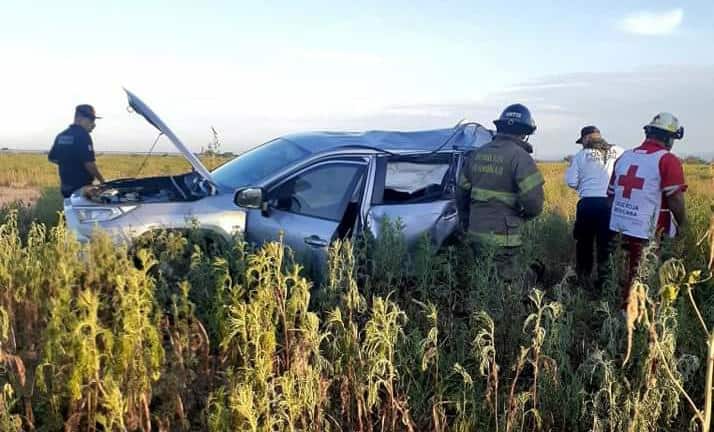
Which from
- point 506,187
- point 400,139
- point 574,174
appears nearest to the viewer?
point 506,187

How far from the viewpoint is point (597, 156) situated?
21.6 feet

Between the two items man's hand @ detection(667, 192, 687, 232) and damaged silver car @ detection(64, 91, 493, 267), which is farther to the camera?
damaged silver car @ detection(64, 91, 493, 267)

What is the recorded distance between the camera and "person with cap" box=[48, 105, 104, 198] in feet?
23.6

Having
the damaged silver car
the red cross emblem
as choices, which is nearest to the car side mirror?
the damaged silver car

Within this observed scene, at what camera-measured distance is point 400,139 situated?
6.34 m

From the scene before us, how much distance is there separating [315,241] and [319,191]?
58 centimetres

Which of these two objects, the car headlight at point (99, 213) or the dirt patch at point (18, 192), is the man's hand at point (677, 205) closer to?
the car headlight at point (99, 213)

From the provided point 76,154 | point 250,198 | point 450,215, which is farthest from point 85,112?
point 450,215

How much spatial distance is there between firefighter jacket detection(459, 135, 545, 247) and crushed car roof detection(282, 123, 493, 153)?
89 cm

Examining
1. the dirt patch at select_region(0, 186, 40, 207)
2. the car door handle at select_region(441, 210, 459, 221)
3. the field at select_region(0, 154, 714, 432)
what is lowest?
the dirt patch at select_region(0, 186, 40, 207)

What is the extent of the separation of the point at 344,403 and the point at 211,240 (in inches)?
111

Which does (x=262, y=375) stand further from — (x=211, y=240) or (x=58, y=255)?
(x=211, y=240)

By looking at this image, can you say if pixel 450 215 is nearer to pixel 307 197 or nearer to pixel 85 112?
pixel 307 197

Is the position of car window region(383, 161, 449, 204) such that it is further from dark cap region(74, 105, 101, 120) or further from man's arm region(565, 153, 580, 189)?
dark cap region(74, 105, 101, 120)
